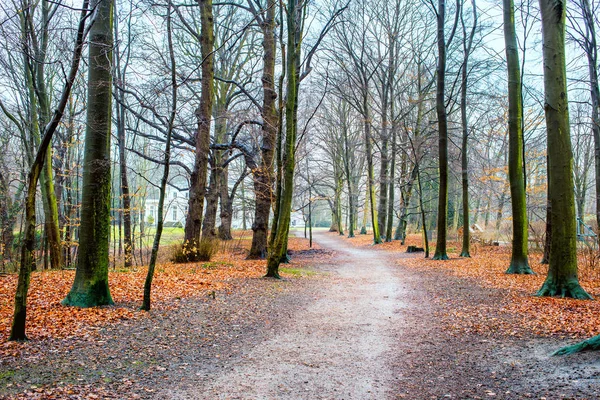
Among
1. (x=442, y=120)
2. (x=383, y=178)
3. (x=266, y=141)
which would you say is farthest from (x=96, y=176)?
(x=383, y=178)

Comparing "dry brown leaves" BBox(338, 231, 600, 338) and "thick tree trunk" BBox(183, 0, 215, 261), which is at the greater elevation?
"thick tree trunk" BBox(183, 0, 215, 261)

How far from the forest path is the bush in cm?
572

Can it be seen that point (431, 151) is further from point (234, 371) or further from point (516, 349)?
point (234, 371)

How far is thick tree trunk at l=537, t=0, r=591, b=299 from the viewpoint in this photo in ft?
25.1

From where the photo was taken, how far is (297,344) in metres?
5.64

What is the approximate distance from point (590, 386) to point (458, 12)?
1472cm

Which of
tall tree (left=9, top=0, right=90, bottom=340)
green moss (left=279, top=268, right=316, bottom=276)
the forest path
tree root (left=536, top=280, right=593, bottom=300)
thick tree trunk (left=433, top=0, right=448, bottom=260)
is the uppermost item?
thick tree trunk (left=433, top=0, right=448, bottom=260)

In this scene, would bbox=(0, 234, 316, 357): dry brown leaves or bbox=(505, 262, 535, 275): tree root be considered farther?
bbox=(505, 262, 535, 275): tree root

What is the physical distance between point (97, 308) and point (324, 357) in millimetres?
3693

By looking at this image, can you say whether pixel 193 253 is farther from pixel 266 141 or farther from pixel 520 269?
pixel 520 269

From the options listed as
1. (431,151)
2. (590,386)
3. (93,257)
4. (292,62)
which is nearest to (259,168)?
(292,62)

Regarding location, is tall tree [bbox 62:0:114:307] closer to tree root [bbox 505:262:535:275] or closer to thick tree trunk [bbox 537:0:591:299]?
thick tree trunk [bbox 537:0:591:299]

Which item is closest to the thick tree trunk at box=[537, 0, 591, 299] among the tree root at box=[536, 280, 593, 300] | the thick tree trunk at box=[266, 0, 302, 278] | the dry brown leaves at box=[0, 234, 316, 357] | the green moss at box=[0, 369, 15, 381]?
the tree root at box=[536, 280, 593, 300]

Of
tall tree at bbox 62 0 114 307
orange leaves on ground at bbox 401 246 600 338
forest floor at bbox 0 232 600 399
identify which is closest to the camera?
forest floor at bbox 0 232 600 399
